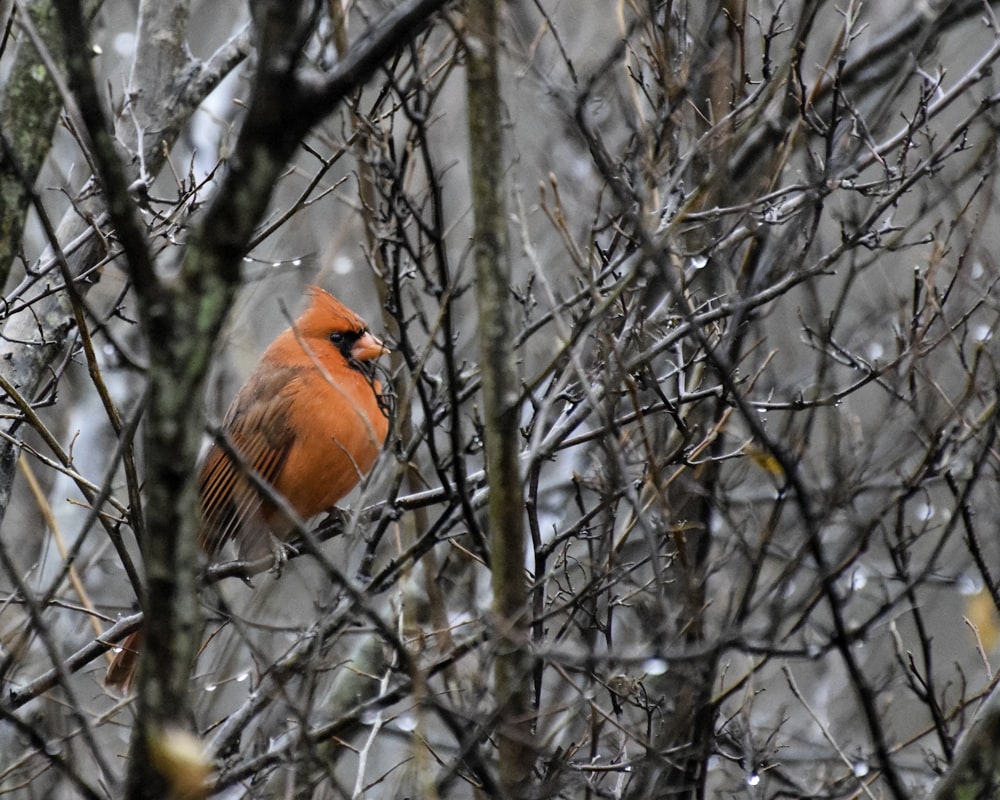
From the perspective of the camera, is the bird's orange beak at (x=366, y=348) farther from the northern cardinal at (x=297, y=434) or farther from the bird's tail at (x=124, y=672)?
the bird's tail at (x=124, y=672)

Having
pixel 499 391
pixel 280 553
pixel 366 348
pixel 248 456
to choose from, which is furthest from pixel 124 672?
pixel 499 391

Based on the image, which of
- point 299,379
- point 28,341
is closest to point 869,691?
point 28,341

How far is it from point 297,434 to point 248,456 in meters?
0.25

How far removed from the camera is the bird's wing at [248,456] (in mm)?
5270

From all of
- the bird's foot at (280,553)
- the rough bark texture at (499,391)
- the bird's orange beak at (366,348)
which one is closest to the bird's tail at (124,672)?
the bird's foot at (280,553)

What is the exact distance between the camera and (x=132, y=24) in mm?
9352

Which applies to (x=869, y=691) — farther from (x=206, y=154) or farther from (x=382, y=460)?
(x=206, y=154)

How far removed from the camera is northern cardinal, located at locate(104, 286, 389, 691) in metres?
5.20

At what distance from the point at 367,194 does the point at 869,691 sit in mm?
2975

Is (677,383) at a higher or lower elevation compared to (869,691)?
higher

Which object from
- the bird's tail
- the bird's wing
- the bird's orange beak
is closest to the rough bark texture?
the bird's tail

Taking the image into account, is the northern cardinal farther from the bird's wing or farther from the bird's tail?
the bird's tail

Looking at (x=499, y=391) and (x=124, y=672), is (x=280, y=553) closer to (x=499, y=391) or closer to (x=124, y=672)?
(x=124, y=672)

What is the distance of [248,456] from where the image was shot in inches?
214
